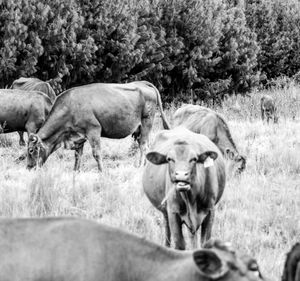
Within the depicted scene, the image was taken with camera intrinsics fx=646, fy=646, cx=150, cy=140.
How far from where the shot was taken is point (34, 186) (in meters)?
7.75

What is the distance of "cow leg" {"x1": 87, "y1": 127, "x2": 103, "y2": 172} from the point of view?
11.2 metres

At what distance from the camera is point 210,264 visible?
122 inches

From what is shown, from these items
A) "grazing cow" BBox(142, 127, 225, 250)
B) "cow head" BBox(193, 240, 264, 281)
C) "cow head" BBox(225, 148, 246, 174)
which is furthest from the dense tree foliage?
"cow head" BBox(193, 240, 264, 281)

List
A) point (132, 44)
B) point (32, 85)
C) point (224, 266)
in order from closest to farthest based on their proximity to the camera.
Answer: point (224, 266)
point (32, 85)
point (132, 44)

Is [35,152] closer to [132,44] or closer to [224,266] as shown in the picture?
[224,266]

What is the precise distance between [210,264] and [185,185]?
2452 mm

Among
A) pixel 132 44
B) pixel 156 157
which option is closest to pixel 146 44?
pixel 132 44

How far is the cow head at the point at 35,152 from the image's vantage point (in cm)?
1090

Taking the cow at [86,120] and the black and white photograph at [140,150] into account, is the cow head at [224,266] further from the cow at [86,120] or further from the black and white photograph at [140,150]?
the cow at [86,120]

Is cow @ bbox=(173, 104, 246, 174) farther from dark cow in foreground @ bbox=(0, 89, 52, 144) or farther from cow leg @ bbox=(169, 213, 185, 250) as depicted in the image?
dark cow in foreground @ bbox=(0, 89, 52, 144)

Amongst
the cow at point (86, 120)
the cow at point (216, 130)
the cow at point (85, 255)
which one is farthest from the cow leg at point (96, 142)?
the cow at point (85, 255)

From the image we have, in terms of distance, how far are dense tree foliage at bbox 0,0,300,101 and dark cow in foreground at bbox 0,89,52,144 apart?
2.37 metres

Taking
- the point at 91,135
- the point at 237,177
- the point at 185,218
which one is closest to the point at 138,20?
the point at 91,135

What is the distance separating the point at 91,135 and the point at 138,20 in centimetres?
972
